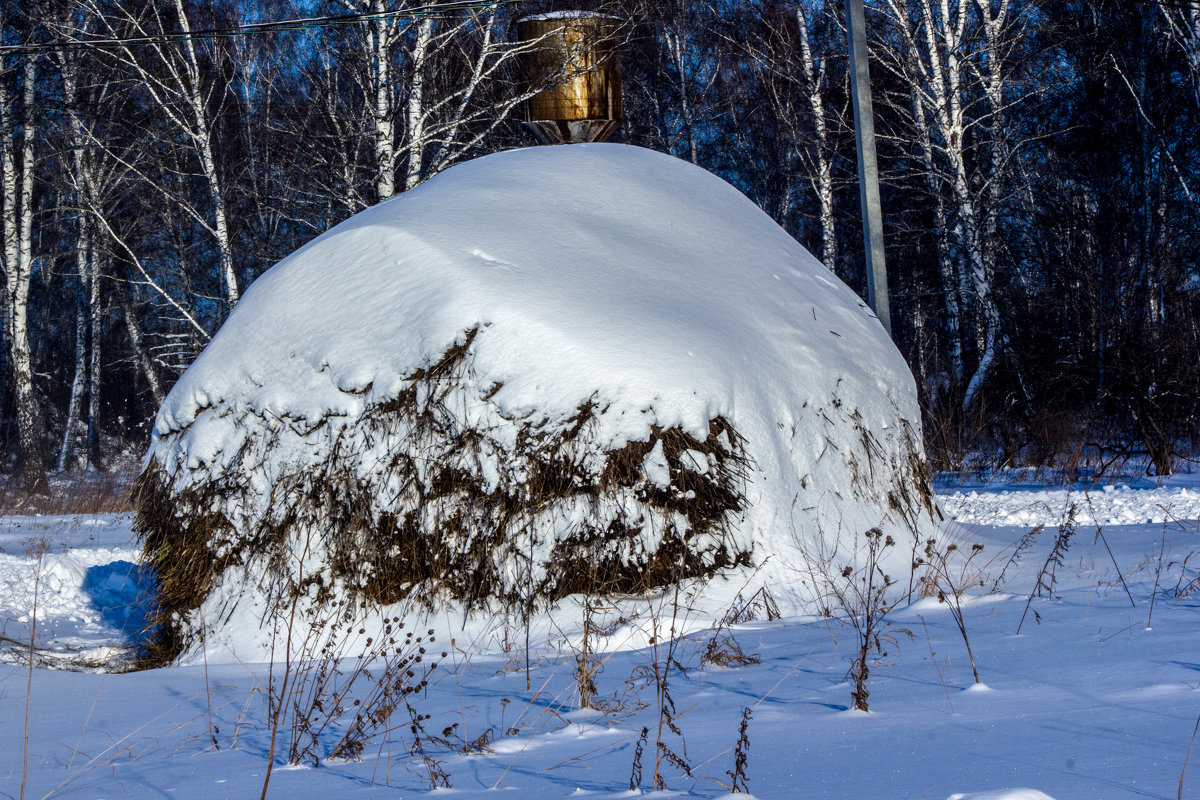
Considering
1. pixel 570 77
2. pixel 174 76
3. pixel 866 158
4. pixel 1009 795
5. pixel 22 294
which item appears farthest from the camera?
pixel 22 294

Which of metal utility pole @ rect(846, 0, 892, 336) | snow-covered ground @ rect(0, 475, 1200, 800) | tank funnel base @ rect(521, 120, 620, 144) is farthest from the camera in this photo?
tank funnel base @ rect(521, 120, 620, 144)

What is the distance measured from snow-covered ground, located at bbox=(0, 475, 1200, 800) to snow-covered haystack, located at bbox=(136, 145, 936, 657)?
0.38m

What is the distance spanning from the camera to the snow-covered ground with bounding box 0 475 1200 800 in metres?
2.41

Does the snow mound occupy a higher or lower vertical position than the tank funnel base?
lower

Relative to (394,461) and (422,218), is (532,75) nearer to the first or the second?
(422,218)

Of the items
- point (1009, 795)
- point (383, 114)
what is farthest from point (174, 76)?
point (1009, 795)

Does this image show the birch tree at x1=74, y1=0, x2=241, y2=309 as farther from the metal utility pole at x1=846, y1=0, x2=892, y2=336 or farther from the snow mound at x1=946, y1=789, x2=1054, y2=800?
the snow mound at x1=946, y1=789, x2=1054, y2=800

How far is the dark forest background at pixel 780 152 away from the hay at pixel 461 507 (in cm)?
116

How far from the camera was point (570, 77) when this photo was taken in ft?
34.2

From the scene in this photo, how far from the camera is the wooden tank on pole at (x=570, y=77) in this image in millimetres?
9938

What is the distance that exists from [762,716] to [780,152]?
61.5 feet

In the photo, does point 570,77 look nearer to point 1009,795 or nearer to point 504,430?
point 504,430

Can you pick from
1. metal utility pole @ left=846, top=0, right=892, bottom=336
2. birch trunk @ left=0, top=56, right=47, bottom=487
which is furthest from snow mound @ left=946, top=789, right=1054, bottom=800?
birch trunk @ left=0, top=56, right=47, bottom=487

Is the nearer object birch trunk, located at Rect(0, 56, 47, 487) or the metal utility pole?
the metal utility pole
